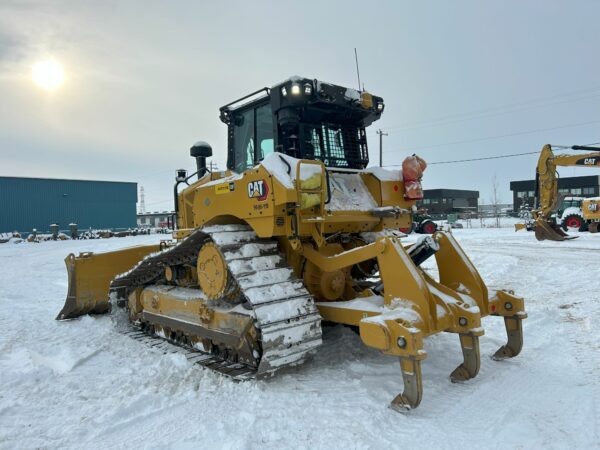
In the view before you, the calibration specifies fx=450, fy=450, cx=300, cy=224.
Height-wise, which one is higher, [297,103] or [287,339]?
[297,103]

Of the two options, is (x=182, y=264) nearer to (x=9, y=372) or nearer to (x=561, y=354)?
(x=9, y=372)

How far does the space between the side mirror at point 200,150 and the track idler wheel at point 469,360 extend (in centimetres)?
409

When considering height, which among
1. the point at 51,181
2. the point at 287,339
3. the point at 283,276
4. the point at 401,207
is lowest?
the point at 287,339

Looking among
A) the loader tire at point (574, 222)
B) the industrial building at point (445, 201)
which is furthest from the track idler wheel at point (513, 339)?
the industrial building at point (445, 201)

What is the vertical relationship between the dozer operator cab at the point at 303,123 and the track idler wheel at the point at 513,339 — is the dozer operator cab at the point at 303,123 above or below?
above

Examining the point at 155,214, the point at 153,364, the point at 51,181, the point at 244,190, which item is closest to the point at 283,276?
the point at 244,190

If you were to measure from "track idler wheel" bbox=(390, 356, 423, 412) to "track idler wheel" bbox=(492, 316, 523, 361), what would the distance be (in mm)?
1586

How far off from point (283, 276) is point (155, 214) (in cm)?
7478

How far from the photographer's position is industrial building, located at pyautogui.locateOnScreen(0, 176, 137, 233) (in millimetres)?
39844

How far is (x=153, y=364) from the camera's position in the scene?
4.70 metres

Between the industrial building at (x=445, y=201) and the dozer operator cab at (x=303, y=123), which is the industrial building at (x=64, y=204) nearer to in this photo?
the industrial building at (x=445, y=201)

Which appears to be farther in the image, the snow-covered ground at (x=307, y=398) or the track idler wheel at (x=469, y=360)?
the track idler wheel at (x=469, y=360)

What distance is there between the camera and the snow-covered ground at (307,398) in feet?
10.1

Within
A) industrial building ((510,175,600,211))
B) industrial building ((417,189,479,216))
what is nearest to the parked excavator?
industrial building ((510,175,600,211))
